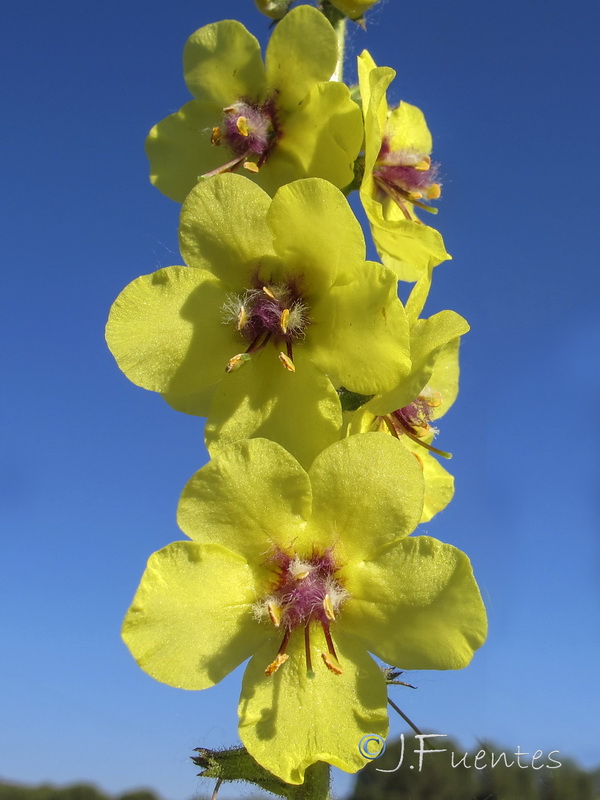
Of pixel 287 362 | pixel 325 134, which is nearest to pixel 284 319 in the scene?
pixel 287 362

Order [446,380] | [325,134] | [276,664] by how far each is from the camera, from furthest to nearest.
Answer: [446,380], [325,134], [276,664]

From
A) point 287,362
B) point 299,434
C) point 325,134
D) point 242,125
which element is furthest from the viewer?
point 242,125

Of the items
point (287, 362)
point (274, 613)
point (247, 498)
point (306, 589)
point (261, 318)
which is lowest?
point (274, 613)

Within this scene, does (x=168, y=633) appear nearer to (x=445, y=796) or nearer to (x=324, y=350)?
(x=324, y=350)

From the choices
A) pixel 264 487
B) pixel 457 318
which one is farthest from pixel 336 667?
pixel 457 318

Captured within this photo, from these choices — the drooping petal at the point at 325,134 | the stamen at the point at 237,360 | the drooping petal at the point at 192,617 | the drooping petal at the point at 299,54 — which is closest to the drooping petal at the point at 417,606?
the drooping petal at the point at 192,617

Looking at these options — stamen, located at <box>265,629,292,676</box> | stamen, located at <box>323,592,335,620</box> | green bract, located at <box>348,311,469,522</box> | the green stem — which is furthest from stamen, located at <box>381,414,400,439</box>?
the green stem

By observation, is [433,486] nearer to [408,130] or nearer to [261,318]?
[261,318]
